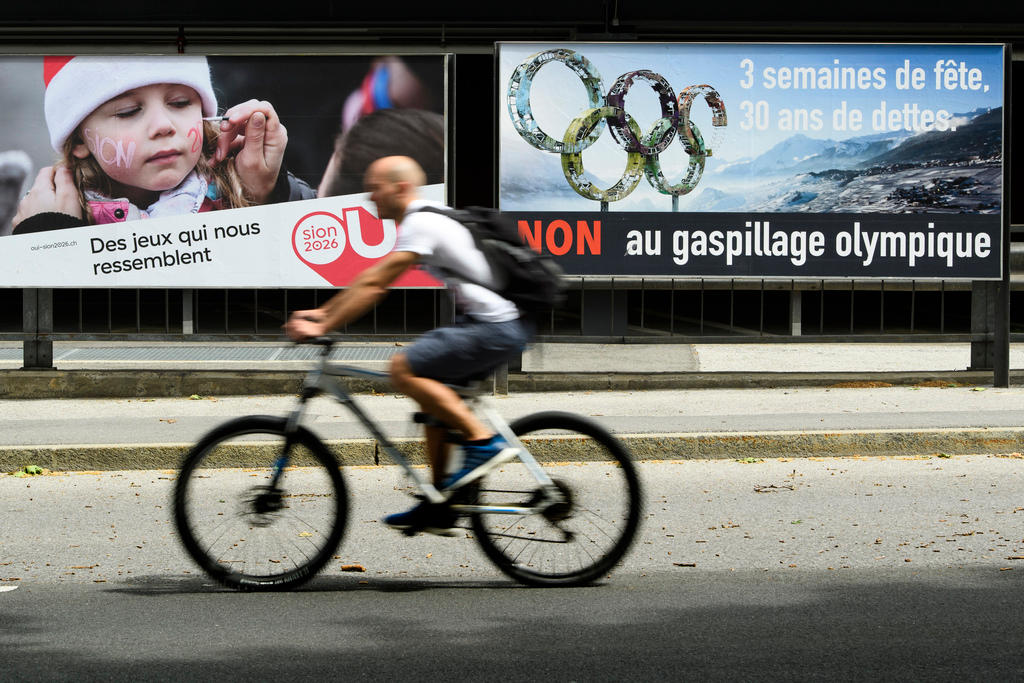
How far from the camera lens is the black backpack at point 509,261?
16.3ft

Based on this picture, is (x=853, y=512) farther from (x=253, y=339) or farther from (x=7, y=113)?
(x=7, y=113)

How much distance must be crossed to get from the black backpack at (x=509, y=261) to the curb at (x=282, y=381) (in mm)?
6715

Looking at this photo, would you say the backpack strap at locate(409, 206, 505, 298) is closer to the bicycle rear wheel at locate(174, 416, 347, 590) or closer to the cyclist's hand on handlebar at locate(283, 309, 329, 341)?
the cyclist's hand on handlebar at locate(283, 309, 329, 341)

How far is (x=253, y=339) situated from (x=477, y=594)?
701cm

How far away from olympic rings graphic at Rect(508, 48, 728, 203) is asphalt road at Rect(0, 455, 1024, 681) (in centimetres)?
484

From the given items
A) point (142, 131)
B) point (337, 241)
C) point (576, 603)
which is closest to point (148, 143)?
point (142, 131)

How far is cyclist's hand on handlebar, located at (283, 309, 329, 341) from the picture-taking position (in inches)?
194

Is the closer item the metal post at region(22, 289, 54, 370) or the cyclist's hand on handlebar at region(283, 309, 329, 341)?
the cyclist's hand on handlebar at region(283, 309, 329, 341)

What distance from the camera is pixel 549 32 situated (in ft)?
51.4

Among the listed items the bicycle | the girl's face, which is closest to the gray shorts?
the bicycle

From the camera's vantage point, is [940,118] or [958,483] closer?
[958,483]

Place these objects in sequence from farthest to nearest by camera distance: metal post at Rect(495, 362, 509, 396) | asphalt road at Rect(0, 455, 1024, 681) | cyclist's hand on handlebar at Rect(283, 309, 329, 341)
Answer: metal post at Rect(495, 362, 509, 396) < cyclist's hand on handlebar at Rect(283, 309, 329, 341) < asphalt road at Rect(0, 455, 1024, 681)

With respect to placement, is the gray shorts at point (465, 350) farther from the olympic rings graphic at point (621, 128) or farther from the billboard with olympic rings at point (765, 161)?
the olympic rings graphic at point (621, 128)

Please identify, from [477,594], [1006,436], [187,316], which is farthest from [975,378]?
[477,594]
